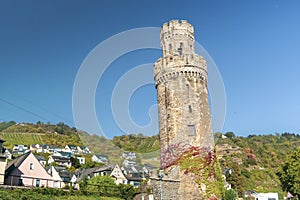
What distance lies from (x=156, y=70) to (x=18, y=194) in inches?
659

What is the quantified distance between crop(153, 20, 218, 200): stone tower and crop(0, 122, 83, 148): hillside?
3186 inches

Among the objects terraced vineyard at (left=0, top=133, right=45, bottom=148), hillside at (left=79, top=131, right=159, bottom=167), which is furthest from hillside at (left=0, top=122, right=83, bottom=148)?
hillside at (left=79, top=131, right=159, bottom=167)

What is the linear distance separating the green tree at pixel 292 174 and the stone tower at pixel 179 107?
11.4 m

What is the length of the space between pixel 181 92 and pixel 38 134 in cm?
10293

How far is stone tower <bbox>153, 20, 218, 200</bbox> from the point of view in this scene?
24.7 meters

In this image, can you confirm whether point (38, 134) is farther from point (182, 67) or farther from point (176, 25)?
point (182, 67)

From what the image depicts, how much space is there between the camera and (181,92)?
88.7 feet

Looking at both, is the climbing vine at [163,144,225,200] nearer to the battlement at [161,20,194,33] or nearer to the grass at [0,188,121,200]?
the grass at [0,188,121,200]

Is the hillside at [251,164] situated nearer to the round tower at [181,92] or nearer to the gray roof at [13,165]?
the round tower at [181,92]

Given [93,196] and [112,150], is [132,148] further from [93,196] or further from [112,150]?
[93,196]

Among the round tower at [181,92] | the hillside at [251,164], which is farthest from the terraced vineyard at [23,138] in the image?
the round tower at [181,92]

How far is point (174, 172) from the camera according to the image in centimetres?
2500

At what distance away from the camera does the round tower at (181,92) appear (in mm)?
26031

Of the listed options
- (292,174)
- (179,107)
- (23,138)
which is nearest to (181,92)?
(179,107)
